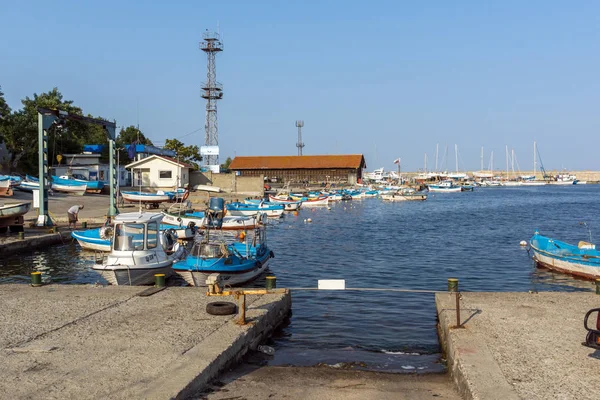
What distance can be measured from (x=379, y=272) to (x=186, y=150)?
7567 centimetres

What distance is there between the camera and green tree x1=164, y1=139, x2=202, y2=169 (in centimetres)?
9429

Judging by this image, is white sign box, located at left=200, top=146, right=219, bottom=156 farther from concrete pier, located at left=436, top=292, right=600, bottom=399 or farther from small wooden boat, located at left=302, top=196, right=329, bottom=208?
concrete pier, located at left=436, top=292, right=600, bottom=399

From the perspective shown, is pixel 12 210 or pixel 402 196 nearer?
pixel 12 210

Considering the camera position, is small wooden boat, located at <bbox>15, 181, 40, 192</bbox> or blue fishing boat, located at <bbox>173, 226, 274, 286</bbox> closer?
blue fishing boat, located at <bbox>173, 226, 274, 286</bbox>

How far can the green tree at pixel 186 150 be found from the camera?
94.3 metres

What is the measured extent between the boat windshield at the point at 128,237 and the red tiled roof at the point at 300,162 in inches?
3646

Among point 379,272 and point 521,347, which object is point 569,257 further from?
point 521,347

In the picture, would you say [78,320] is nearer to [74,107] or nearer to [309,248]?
[309,248]

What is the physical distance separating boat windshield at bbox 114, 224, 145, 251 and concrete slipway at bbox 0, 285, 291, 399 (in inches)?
155

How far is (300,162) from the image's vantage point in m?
115

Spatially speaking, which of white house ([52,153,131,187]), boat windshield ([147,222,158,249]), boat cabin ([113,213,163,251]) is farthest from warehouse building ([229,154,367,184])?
boat cabin ([113,213,163,251])

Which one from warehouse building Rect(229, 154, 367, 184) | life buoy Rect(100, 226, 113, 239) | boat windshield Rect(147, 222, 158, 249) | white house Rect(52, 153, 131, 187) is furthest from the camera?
warehouse building Rect(229, 154, 367, 184)

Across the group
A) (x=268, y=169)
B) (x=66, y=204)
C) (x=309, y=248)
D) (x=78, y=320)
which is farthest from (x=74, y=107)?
(x=78, y=320)

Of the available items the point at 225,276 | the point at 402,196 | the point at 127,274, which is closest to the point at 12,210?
the point at 127,274
